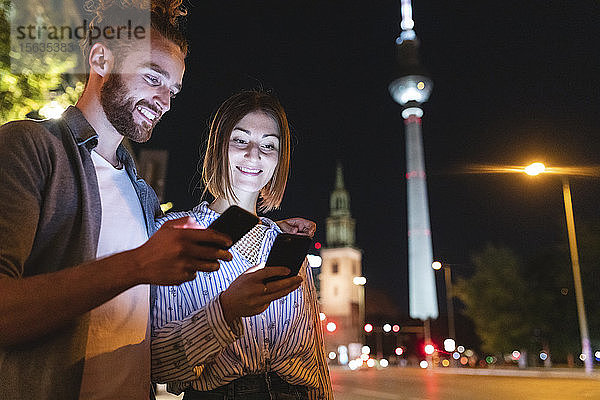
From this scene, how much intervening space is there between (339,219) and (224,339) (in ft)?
368

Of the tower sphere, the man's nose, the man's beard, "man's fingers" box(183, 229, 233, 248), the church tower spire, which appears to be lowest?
"man's fingers" box(183, 229, 233, 248)

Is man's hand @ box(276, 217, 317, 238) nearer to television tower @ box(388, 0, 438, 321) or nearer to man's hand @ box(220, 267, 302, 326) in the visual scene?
man's hand @ box(220, 267, 302, 326)

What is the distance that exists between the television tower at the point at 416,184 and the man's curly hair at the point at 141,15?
3763 inches

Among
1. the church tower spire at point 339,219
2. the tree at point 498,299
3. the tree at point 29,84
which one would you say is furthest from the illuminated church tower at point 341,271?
the tree at point 29,84

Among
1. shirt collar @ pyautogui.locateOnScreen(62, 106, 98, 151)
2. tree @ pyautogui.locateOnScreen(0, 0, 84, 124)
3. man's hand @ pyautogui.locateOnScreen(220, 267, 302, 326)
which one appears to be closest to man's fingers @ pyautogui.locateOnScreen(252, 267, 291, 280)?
man's hand @ pyautogui.locateOnScreen(220, 267, 302, 326)

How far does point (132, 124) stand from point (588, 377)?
1212 inches

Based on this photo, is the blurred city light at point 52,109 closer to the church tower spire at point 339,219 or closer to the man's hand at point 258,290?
the man's hand at point 258,290

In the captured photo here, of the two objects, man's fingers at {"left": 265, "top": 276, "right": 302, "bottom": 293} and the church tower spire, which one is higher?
the church tower spire

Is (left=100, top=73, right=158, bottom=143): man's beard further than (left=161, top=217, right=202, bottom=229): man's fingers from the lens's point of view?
Yes

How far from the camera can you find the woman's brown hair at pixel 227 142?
3.58m

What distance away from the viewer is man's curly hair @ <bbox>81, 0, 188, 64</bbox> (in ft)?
8.74

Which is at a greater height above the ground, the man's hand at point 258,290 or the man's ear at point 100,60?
the man's ear at point 100,60

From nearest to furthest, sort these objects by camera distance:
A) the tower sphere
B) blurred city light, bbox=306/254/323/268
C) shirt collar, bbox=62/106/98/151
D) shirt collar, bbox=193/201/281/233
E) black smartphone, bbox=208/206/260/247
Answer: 1. black smartphone, bbox=208/206/260/247
2. shirt collar, bbox=62/106/98/151
3. shirt collar, bbox=193/201/281/233
4. blurred city light, bbox=306/254/323/268
5. the tower sphere

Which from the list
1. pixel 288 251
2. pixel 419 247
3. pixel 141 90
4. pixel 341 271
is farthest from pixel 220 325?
pixel 341 271
